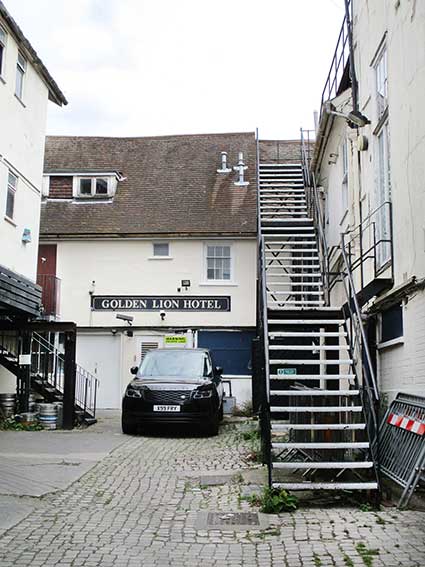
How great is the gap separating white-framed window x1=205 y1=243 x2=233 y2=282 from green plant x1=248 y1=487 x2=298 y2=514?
1537 cm

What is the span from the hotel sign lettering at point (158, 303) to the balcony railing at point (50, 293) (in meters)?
1.26

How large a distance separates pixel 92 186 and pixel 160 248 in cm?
379

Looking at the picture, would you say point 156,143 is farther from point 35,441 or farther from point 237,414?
point 35,441

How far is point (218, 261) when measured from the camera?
22609 mm

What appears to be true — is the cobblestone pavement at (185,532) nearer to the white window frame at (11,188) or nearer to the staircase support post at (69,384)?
the staircase support post at (69,384)

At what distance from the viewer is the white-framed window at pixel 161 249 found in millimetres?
22750

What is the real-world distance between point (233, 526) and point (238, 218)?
674 inches

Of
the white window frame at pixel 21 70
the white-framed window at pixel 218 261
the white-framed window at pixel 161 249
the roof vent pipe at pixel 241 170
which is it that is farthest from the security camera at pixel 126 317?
the white window frame at pixel 21 70

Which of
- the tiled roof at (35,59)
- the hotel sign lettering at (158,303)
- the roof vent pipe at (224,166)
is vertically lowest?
the hotel sign lettering at (158,303)

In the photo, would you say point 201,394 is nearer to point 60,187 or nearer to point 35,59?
point 35,59

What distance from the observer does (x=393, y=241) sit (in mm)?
9391

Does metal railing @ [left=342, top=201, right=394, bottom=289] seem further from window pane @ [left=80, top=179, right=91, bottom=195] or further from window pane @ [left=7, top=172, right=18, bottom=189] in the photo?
window pane @ [left=80, top=179, right=91, bottom=195]

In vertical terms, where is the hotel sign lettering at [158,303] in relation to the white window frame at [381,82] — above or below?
below

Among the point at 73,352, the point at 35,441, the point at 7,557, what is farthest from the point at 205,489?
the point at 73,352
